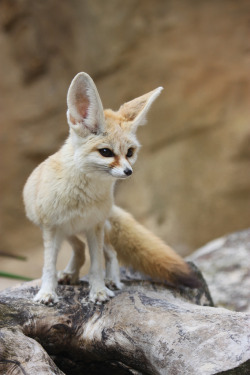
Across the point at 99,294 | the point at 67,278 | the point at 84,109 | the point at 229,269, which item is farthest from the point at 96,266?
the point at 229,269

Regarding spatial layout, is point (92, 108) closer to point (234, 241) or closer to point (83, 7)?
point (234, 241)

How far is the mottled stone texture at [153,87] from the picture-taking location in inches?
197

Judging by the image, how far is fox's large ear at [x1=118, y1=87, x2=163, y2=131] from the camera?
7.06 feet

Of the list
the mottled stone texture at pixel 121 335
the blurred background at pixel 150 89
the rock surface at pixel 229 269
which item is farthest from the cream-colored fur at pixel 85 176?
the blurred background at pixel 150 89

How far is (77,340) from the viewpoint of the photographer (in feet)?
6.48

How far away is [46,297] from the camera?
2.07 metres

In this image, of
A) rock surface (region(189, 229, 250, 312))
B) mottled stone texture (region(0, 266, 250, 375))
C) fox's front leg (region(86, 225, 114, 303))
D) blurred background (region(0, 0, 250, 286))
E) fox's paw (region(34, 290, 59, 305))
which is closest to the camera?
mottled stone texture (region(0, 266, 250, 375))

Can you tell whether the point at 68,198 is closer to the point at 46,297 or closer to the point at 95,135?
the point at 95,135

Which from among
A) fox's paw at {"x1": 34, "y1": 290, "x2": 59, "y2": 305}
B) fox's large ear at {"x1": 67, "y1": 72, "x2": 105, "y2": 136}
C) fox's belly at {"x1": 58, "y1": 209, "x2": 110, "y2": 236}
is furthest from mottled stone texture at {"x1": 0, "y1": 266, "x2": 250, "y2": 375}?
fox's large ear at {"x1": 67, "y1": 72, "x2": 105, "y2": 136}

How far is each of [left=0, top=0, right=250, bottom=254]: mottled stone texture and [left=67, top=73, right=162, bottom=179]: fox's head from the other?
324cm

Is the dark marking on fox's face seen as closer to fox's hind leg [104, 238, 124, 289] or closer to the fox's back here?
the fox's back

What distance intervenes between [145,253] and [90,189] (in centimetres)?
52

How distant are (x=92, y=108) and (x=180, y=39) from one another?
3405 mm

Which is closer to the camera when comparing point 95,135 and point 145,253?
point 95,135
